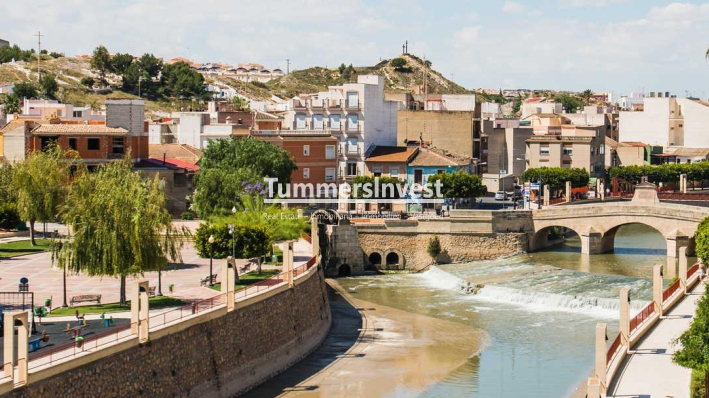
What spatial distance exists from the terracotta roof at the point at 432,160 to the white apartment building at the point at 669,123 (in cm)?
5351

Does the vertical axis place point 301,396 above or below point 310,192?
below

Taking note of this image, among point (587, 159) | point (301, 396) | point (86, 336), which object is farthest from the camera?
point (587, 159)

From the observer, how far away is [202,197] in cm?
7275

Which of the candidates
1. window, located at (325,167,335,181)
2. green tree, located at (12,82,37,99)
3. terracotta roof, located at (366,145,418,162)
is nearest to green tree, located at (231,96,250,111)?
green tree, located at (12,82,37,99)

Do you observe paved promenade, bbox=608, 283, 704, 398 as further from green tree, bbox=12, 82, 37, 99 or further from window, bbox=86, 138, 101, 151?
green tree, bbox=12, 82, 37, 99

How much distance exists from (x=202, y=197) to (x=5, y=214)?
1291 centimetres

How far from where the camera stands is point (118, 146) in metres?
78.8

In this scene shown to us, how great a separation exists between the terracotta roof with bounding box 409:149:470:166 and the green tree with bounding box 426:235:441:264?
15937 mm

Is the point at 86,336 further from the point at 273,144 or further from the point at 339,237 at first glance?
the point at 273,144

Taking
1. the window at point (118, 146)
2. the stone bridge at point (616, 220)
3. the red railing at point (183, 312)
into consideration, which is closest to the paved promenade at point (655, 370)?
the red railing at point (183, 312)

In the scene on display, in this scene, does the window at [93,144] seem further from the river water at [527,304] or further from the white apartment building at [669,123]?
the white apartment building at [669,123]

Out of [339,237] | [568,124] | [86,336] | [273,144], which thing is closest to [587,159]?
[568,124]

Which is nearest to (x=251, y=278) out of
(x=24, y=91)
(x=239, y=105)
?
(x=239, y=105)

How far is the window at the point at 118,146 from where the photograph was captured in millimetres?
78625
